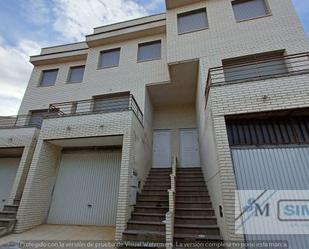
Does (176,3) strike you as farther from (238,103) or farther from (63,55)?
(63,55)

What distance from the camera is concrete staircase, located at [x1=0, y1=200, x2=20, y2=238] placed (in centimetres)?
500

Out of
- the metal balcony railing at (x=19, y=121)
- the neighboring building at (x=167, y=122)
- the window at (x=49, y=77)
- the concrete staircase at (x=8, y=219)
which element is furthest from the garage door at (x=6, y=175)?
the window at (x=49, y=77)

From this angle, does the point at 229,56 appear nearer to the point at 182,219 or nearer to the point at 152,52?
the point at 152,52

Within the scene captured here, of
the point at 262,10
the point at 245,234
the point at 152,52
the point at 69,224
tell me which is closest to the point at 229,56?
the point at 262,10

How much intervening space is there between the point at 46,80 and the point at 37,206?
7.50 meters

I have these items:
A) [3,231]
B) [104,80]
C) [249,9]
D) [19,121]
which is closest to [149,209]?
[3,231]

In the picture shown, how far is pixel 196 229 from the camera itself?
4.34 m

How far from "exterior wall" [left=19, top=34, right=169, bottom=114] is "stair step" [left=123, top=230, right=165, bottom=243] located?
5034mm

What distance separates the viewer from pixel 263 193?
3.31 metres

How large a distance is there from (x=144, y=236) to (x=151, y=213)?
0.97 m

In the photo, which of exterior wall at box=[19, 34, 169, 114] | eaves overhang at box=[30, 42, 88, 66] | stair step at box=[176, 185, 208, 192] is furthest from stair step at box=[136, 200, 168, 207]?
eaves overhang at box=[30, 42, 88, 66]

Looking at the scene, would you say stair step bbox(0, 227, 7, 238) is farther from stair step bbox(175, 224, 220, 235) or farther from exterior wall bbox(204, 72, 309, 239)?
exterior wall bbox(204, 72, 309, 239)

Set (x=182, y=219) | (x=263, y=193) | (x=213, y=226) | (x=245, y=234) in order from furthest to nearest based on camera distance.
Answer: (x=182, y=219)
(x=213, y=226)
(x=263, y=193)
(x=245, y=234)

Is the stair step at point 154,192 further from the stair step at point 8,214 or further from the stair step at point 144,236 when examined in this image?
the stair step at point 8,214
